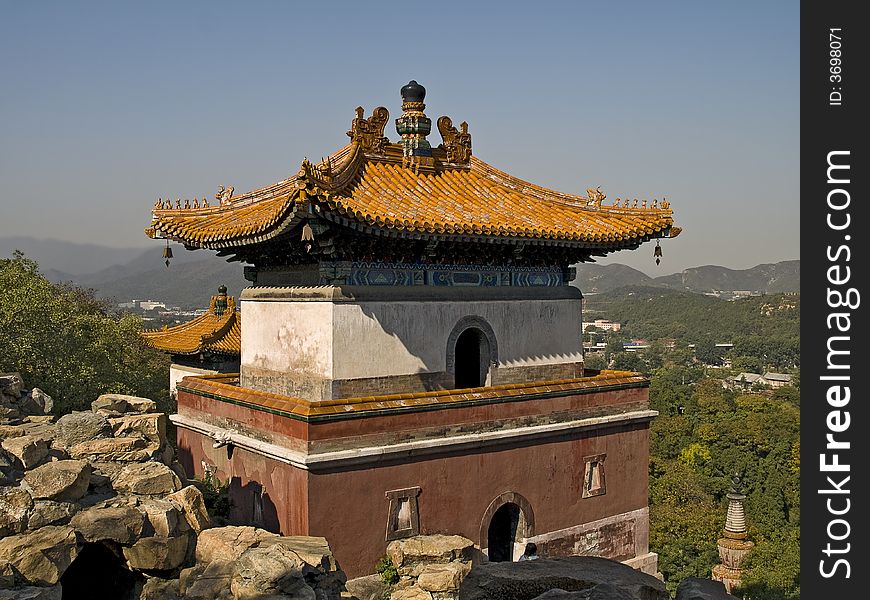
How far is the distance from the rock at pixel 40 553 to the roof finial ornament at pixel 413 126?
9006 millimetres

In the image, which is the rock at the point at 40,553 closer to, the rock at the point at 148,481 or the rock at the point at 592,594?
the rock at the point at 148,481

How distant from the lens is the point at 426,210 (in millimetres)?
13398

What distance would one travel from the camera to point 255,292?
14.8 m

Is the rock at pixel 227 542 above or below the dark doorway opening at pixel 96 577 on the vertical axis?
above

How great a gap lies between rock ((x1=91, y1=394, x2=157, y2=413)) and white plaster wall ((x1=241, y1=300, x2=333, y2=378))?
2895mm

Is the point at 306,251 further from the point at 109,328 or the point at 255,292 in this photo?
the point at 109,328

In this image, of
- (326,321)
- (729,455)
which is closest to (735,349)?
(729,455)

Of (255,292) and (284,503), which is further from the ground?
(255,292)

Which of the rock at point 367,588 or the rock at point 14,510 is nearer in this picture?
the rock at point 14,510

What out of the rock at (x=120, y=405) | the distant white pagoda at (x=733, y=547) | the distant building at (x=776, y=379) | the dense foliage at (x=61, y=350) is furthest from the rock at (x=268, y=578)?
the distant building at (x=776, y=379)

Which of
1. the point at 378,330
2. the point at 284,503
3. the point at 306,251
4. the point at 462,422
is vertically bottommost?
the point at 284,503

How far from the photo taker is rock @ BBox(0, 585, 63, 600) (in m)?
8.30

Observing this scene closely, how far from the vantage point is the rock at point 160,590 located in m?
9.88
